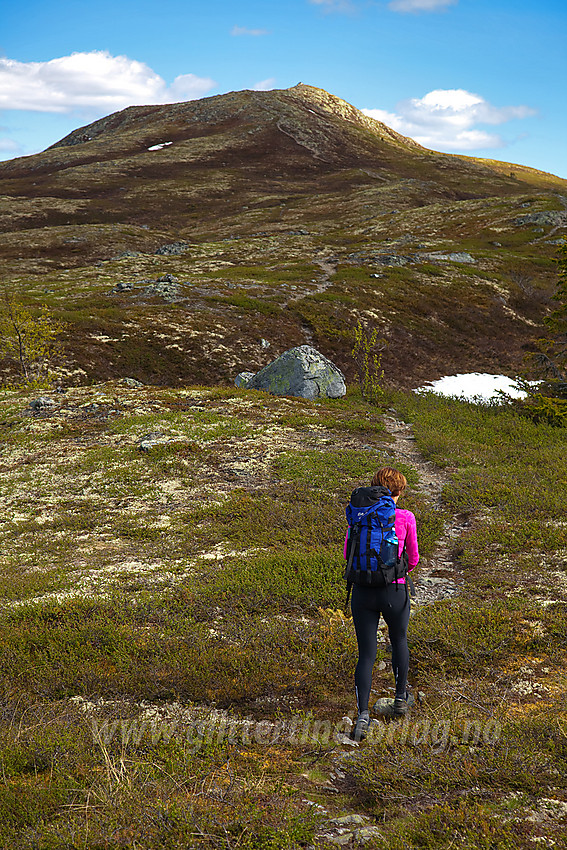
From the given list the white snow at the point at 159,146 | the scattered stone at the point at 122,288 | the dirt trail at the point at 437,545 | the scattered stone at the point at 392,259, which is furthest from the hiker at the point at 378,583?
the white snow at the point at 159,146

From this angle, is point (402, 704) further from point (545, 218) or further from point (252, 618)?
point (545, 218)

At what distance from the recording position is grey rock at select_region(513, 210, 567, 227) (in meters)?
103

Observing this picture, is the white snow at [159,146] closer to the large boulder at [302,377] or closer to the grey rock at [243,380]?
the grey rock at [243,380]

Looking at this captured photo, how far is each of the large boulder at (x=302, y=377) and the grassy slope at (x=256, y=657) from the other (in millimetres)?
12292

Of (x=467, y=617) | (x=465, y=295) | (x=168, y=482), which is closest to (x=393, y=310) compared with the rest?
(x=465, y=295)

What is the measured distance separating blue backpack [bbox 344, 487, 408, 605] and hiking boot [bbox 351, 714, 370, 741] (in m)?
1.75

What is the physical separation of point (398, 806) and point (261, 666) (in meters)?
3.39

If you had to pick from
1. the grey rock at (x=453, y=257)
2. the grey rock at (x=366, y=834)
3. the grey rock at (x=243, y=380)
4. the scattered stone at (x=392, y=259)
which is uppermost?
the grey rock at (x=453, y=257)

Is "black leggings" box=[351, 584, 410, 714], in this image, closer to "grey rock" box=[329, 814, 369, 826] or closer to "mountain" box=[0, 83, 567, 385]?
"grey rock" box=[329, 814, 369, 826]

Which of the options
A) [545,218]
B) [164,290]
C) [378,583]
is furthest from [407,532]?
[545,218]

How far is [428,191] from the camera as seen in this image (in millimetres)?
150750

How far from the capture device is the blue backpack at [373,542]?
6820mm

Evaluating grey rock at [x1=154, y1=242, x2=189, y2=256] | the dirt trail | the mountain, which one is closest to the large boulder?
the mountain

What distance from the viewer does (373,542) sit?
22.5 ft
